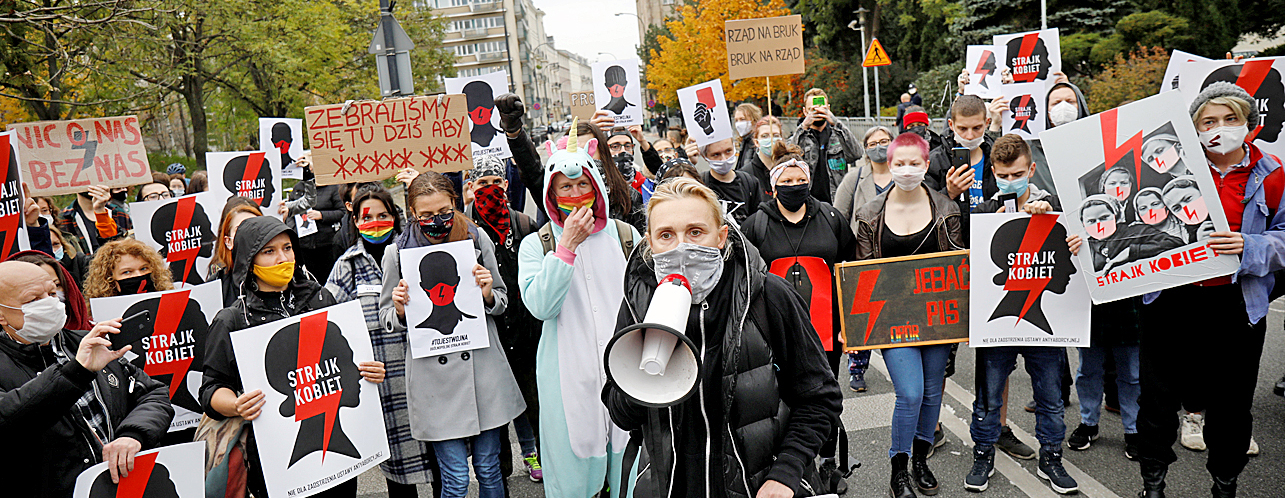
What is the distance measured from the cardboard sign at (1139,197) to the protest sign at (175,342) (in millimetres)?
4154

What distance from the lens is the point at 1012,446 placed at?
4867mm

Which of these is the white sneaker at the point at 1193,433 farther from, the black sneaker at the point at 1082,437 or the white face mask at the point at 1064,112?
the white face mask at the point at 1064,112

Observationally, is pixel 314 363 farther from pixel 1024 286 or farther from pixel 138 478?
pixel 1024 286

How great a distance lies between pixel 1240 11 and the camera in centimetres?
1964

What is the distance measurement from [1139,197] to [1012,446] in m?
1.75

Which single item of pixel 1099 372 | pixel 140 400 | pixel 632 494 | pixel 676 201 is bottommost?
pixel 1099 372

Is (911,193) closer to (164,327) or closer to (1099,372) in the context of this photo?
(1099,372)

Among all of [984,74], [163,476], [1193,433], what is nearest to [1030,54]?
[984,74]

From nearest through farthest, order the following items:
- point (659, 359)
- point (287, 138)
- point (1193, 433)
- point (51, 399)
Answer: point (659, 359) < point (51, 399) < point (1193, 433) < point (287, 138)

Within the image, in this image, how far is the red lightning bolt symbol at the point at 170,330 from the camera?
404 centimetres

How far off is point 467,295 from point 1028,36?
21.3 feet

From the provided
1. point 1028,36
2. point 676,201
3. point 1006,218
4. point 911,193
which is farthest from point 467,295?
point 1028,36

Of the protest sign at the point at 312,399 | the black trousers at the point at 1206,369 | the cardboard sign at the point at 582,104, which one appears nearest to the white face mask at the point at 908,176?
the black trousers at the point at 1206,369

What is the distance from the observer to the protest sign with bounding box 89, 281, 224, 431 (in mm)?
3994
